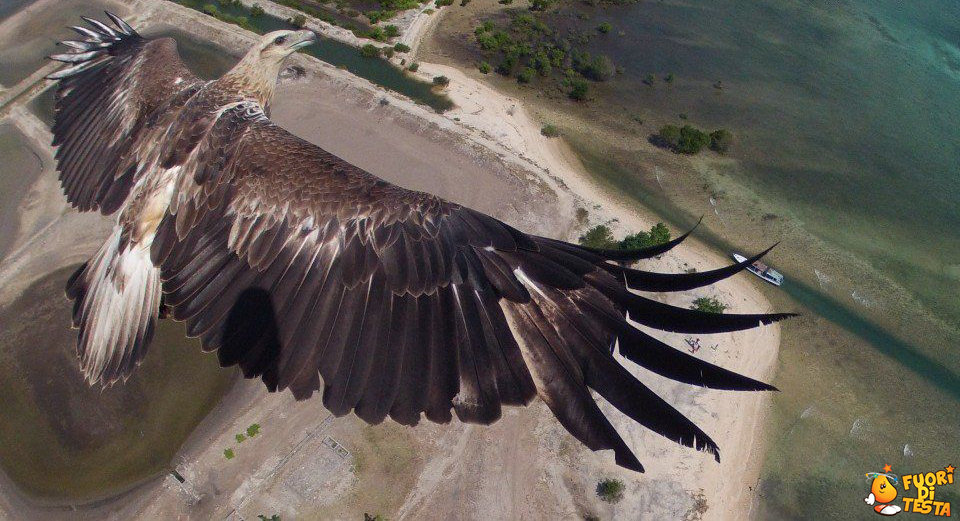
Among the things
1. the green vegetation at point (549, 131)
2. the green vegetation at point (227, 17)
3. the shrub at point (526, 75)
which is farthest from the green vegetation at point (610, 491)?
the green vegetation at point (227, 17)

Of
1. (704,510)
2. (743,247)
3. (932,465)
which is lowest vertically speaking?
(932,465)

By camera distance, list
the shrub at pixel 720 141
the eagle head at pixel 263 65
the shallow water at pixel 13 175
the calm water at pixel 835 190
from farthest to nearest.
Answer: the shrub at pixel 720 141, the shallow water at pixel 13 175, the calm water at pixel 835 190, the eagle head at pixel 263 65

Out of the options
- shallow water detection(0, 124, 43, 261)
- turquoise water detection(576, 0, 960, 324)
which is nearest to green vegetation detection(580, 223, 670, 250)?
turquoise water detection(576, 0, 960, 324)

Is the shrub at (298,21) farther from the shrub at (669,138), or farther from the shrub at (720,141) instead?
the shrub at (720,141)

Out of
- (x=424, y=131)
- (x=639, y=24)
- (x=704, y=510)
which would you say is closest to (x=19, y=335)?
(x=424, y=131)

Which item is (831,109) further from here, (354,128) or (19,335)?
(19,335)

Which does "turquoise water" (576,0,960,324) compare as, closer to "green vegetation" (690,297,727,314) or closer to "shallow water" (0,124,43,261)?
"green vegetation" (690,297,727,314)
